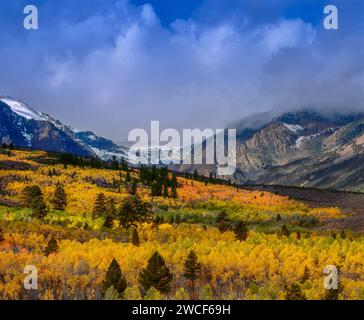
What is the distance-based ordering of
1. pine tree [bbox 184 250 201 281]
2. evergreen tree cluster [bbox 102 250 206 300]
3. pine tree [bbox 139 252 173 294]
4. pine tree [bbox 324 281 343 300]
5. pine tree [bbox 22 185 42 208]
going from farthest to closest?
pine tree [bbox 22 185 42 208]
pine tree [bbox 184 250 201 281]
pine tree [bbox 139 252 173 294]
pine tree [bbox 324 281 343 300]
evergreen tree cluster [bbox 102 250 206 300]

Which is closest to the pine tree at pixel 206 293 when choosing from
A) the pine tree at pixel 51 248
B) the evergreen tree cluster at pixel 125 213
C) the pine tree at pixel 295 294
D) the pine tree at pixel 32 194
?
the pine tree at pixel 295 294

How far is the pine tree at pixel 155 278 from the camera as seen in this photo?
40.0 meters

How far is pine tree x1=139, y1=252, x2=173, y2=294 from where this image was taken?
40031 mm

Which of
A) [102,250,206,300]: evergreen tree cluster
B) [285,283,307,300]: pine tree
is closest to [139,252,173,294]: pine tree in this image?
[102,250,206,300]: evergreen tree cluster

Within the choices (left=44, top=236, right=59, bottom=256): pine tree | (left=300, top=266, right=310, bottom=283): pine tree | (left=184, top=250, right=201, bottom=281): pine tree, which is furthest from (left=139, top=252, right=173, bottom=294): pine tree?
(left=44, top=236, right=59, bottom=256): pine tree

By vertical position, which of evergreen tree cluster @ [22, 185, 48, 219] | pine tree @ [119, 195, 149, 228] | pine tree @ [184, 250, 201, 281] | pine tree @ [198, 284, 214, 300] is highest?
evergreen tree cluster @ [22, 185, 48, 219]

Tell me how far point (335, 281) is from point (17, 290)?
23480mm

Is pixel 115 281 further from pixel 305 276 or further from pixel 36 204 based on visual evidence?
pixel 36 204

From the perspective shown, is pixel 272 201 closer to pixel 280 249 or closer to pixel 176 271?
pixel 280 249

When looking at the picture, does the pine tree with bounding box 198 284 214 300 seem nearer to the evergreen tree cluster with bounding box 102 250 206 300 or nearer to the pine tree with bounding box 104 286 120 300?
the evergreen tree cluster with bounding box 102 250 206 300

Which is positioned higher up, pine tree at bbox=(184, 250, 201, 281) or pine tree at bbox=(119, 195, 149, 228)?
pine tree at bbox=(119, 195, 149, 228)

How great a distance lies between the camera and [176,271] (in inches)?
1796

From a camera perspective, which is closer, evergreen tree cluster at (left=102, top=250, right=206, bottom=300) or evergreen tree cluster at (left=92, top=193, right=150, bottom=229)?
evergreen tree cluster at (left=102, top=250, right=206, bottom=300)

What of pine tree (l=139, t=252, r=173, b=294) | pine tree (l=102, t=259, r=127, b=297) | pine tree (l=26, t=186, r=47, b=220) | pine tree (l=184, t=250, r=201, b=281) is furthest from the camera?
pine tree (l=26, t=186, r=47, b=220)
